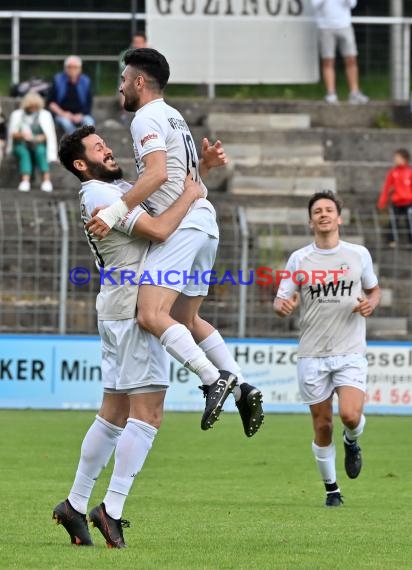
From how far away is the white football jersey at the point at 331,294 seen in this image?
11.1 meters

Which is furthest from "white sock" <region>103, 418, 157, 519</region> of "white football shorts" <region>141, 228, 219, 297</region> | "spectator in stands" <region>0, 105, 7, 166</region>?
"spectator in stands" <region>0, 105, 7, 166</region>

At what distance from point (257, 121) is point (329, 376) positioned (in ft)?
46.6

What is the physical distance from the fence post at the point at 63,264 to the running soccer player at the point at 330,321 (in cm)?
757

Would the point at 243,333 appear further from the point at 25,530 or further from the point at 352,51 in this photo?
the point at 25,530

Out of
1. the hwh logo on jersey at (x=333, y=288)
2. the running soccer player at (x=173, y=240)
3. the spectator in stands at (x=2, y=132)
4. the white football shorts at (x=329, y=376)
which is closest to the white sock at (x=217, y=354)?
the running soccer player at (x=173, y=240)

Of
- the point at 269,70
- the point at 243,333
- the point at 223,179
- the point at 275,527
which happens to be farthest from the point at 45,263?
the point at 275,527

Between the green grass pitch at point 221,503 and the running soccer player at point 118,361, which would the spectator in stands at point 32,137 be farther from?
the running soccer player at point 118,361

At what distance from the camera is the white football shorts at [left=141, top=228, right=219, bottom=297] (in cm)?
799

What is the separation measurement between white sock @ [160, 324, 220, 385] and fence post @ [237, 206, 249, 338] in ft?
35.7

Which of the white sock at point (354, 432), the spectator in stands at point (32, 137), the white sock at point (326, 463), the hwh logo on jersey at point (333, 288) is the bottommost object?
the white sock at point (326, 463)

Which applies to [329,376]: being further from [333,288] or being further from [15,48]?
[15,48]

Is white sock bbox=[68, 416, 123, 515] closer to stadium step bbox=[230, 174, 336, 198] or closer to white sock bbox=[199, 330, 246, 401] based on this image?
white sock bbox=[199, 330, 246, 401]

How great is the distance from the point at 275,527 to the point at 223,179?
1517 centimetres

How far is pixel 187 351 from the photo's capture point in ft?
25.8
